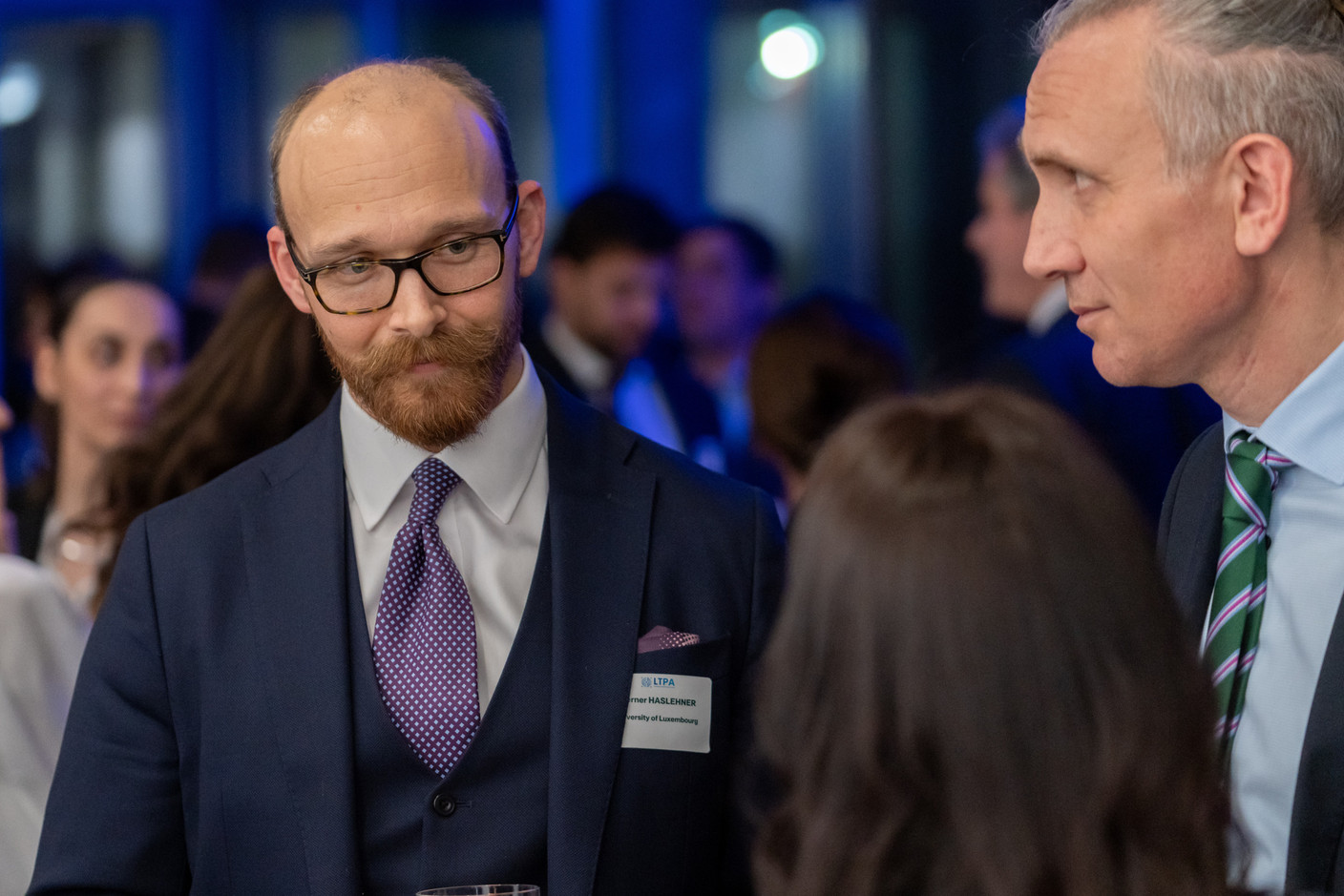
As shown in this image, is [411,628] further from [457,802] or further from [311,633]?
[457,802]

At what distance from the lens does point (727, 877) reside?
1893mm

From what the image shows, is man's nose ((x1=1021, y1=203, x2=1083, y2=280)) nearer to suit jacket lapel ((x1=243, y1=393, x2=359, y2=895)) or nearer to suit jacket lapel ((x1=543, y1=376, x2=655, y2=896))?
suit jacket lapel ((x1=543, y1=376, x2=655, y2=896))

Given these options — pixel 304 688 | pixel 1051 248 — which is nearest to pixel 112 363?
pixel 304 688

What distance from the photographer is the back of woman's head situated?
1033mm

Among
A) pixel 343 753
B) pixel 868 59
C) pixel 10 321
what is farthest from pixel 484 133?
pixel 10 321

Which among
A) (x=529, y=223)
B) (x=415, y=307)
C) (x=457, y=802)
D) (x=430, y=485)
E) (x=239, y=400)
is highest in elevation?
(x=529, y=223)

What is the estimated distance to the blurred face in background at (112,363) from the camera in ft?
12.2

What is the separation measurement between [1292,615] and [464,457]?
1082 mm

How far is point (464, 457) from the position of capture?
190 cm

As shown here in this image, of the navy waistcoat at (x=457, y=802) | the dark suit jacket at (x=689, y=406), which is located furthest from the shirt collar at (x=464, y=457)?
the dark suit jacket at (x=689, y=406)

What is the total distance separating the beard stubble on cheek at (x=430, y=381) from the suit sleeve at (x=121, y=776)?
1.33 ft

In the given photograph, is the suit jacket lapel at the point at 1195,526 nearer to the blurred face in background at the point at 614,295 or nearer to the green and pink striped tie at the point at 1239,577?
the green and pink striped tie at the point at 1239,577

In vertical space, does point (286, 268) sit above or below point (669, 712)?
above

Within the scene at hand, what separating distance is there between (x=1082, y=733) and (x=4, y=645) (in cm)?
178
